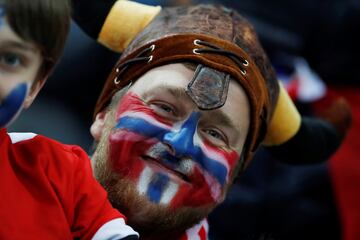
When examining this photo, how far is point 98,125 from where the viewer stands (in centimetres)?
144

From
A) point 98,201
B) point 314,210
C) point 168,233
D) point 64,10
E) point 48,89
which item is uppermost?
point 64,10

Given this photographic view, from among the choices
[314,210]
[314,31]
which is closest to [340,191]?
[314,210]

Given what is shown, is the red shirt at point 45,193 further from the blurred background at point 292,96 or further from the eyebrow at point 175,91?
the blurred background at point 292,96

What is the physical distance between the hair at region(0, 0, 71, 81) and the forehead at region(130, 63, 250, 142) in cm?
33

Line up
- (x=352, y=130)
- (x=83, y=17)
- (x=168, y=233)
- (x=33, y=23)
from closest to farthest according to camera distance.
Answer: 1. (x=33, y=23)
2. (x=168, y=233)
3. (x=83, y=17)
4. (x=352, y=130)

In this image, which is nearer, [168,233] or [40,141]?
[40,141]

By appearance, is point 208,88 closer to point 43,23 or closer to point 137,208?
point 137,208

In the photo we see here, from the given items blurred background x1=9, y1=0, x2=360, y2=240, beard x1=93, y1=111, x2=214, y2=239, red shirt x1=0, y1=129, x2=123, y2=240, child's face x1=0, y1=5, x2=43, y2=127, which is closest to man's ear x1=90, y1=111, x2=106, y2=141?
beard x1=93, y1=111, x2=214, y2=239

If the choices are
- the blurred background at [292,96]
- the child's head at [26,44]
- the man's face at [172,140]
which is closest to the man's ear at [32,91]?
the child's head at [26,44]

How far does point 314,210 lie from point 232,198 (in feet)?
0.89

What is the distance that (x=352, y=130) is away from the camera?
2.52 metres

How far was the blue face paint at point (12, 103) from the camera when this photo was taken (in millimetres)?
1011

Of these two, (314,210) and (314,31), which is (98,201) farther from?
(314,31)

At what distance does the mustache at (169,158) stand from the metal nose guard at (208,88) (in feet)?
0.32
